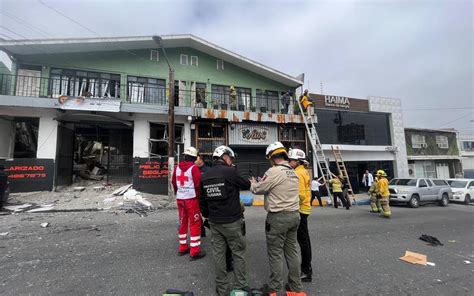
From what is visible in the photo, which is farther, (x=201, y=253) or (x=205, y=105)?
(x=205, y=105)

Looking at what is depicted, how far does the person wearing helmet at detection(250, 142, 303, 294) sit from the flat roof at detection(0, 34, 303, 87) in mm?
12994

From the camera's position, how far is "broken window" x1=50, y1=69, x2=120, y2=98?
11.8 metres

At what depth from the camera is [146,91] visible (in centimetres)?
1309

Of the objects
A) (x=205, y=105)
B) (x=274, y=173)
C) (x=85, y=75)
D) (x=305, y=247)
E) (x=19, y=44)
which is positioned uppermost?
(x=19, y=44)

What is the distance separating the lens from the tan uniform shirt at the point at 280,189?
9.46 feet

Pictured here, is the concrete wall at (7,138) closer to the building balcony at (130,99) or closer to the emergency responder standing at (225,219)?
the building balcony at (130,99)

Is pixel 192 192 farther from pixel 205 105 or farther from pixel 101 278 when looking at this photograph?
pixel 205 105

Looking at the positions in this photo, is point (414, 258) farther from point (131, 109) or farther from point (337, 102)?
point (337, 102)

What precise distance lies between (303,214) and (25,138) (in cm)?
1558

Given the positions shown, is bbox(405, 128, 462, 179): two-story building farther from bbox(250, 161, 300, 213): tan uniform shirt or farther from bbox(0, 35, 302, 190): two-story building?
bbox(250, 161, 300, 213): tan uniform shirt

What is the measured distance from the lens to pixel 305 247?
3.44 meters

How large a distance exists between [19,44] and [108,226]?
11168 millimetres

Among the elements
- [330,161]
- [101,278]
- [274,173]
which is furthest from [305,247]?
[330,161]

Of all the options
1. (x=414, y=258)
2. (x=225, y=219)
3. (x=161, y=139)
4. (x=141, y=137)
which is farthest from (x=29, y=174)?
(x=414, y=258)
